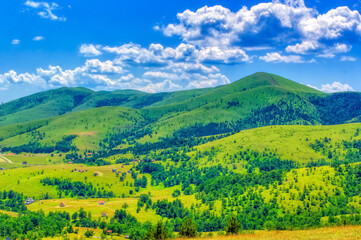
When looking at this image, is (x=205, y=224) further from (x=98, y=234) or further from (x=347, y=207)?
(x=347, y=207)

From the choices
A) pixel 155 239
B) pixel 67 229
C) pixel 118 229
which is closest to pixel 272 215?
pixel 118 229

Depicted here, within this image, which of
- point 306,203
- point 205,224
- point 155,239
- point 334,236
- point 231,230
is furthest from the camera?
point 306,203

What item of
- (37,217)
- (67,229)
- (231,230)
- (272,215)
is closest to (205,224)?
(272,215)

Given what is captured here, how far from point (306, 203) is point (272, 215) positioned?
28.8 metres

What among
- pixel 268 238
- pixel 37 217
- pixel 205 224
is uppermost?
pixel 268 238

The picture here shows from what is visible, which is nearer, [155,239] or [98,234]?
[155,239]

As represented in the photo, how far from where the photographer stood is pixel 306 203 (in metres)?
197

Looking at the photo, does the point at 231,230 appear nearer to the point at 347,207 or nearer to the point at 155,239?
the point at 155,239

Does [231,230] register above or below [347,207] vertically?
above

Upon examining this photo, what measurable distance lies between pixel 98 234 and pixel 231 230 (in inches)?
4693

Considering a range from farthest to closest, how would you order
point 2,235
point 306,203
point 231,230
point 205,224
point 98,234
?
point 306,203
point 205,224
point 98,234
point 2,235
point 231,230

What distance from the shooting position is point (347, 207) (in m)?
180

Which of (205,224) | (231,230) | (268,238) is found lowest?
(205,224)

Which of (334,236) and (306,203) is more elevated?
(334,236)
